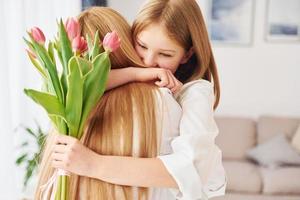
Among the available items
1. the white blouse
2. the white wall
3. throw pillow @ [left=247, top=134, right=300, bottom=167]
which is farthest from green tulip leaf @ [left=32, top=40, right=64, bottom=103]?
the white wall

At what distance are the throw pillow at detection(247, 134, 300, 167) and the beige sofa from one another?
55mm

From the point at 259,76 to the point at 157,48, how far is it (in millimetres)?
3311

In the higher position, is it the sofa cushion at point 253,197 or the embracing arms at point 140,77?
the embracing arms at point 140,77

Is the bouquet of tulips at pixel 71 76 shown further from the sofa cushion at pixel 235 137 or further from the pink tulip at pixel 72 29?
the sofa cushion at pixel 235 137

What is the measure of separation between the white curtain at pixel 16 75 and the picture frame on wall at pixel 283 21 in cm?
186

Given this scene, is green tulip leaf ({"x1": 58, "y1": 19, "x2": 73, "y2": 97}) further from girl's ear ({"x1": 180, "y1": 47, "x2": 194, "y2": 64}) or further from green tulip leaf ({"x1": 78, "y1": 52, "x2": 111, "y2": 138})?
girl's ear ({"x1": 180, "y1": 47, "x2": 194, "y2": 64})

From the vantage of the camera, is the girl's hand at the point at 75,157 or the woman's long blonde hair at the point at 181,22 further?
the woman's long blonde hair at the point at 181,22

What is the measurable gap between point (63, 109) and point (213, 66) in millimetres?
504

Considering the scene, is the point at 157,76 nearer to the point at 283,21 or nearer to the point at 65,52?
the point at 65,52

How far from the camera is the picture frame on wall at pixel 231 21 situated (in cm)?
426

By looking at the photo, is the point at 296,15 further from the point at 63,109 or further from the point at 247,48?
the point at 63,109

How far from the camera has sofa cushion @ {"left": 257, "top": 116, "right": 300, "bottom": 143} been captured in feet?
13.1

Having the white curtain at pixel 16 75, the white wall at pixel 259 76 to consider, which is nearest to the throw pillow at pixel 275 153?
the white wall at pixel 259 76

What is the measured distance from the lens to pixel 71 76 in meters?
0.83
